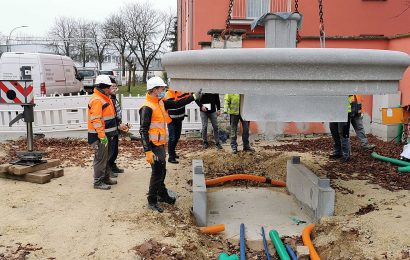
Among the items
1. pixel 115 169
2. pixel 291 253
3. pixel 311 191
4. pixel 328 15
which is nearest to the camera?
pixel 291 253

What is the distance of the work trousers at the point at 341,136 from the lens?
27.5ft

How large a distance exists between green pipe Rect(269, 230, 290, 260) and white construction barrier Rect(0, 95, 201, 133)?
6494mm

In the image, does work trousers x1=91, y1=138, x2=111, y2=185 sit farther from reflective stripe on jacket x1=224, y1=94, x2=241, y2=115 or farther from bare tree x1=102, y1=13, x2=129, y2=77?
bare tree x1=102, y1=13, x2=129, y2=77

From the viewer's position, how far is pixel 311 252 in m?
4.66

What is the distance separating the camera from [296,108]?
4.67 meters

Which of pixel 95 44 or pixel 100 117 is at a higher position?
pixel 95 44

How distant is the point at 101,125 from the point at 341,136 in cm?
473

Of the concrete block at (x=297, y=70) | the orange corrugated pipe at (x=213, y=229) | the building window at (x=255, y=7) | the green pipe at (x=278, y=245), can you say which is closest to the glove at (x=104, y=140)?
the orange corrugated pipe at (x=213, y=229)

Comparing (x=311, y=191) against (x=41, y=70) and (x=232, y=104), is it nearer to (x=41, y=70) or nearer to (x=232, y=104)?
(x=232, y=104)

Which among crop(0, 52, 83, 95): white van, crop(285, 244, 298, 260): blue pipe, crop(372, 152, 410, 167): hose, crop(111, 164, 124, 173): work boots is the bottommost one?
crop(285, 244, 298, 260): blue pipe

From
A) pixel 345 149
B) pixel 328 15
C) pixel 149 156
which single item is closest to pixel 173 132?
pixel 149 156

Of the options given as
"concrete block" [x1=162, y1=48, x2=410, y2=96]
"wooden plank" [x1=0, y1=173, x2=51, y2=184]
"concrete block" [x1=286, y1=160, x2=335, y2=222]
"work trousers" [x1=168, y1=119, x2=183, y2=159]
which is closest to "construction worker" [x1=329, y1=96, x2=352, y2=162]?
"concrete block" [x1=286, y1=160, x2=335, y2=222]

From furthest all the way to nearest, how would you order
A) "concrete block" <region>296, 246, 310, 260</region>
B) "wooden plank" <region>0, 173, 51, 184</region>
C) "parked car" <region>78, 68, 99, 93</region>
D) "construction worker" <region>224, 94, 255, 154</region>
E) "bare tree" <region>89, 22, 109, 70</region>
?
1. "bare tree" <region>89, 22, 109, 70</region>
2. "parked car" <region>78, 68, 99, 93</region>
3. "construction worker" <region>224, 94, 255, 154</region>
4. "wooden plank" <region>0, 173, 51, 184</region>
5. "concrete block" <region>296, 246, 310, 260</region>

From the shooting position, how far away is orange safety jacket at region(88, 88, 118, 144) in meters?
6.24
